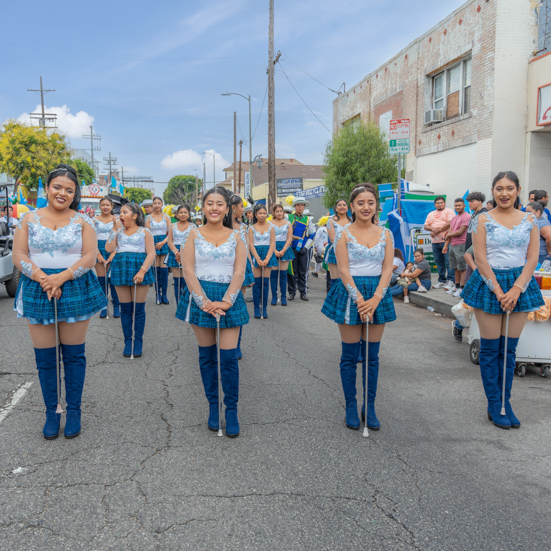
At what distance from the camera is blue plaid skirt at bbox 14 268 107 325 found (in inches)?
155

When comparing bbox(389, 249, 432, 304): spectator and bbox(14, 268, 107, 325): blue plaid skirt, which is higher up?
bbox(14, 268, 107, 325): blue plaid skirt

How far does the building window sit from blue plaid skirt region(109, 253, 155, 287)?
13314 millimetres

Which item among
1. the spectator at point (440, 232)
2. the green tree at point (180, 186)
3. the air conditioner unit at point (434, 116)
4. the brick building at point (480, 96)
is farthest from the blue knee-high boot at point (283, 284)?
the green tree at point (180, 186)

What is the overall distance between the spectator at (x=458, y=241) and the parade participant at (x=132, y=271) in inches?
256

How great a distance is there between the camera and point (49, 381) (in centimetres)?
408

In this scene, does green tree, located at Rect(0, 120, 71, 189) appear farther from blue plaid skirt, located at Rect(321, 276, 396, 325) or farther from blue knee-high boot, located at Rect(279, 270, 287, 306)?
blue plaid skirt, located at Rect(321, 276, 396, 325)

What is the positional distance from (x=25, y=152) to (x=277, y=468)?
40388 millimetres

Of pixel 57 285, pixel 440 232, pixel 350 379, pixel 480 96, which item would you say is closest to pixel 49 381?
pixel 57 285

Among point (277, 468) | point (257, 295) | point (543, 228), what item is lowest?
point (277, 468)

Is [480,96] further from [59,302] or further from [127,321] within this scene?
[59,302]

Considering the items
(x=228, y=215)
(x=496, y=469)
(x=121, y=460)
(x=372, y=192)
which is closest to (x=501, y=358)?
(x=496, y=469)

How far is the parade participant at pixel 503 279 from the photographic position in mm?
4375

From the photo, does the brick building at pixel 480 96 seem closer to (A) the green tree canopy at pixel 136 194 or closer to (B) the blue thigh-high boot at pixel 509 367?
(B) the blue thigh-high boot at pixel 509 367

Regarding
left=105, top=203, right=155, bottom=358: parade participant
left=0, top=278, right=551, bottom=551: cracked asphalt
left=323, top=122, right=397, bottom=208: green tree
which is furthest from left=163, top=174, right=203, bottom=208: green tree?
left=0, top=278, right=551, bottom=551: cracked asphalt
